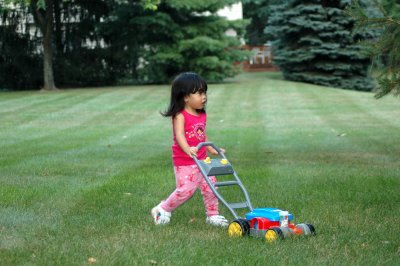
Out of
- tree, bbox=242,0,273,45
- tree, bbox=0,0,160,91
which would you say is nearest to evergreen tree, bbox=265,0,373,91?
tree, bbox=0,0,160,91

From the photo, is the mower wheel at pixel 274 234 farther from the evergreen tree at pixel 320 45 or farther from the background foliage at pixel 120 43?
the evergreen tree at pixel 320 45

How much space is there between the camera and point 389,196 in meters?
7.55

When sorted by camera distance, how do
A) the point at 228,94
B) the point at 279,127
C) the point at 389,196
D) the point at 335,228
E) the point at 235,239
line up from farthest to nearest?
the point at 228,94 → the point at 279,127 → the point at 389,196 → the point at 335,228 → the point at 235,239

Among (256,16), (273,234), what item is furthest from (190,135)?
(256,16)

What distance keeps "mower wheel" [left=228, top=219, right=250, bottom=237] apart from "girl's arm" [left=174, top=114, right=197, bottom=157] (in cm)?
72

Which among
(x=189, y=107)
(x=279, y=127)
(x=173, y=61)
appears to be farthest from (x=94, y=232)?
(x=173, y=61)

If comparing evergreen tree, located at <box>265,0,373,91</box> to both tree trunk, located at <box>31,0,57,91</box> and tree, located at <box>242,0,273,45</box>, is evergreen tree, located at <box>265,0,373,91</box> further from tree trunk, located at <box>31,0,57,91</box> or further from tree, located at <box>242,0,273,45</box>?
tree, located at <box>242,0,273,45</box>

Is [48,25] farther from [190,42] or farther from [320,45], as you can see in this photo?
[320,45]

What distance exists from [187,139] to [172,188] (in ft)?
5.93

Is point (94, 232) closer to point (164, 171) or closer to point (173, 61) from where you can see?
point (164, 171)

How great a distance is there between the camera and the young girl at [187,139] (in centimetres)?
634

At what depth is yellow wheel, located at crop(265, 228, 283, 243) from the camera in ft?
18.0

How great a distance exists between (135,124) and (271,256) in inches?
536

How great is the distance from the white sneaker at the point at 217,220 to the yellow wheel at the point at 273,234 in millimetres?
675
